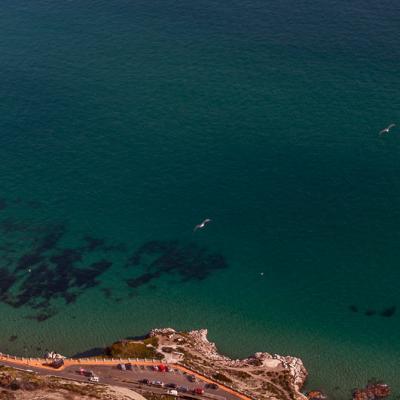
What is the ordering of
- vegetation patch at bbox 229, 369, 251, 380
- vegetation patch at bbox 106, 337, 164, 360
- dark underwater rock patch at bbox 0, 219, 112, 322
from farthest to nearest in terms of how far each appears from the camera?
dark underwater rock patch at bbox 0, 219, 112, 322
vegetation patch at bbox 106, 337, 164, 360
vegetation patch at bbox 229, 369, 251, 380

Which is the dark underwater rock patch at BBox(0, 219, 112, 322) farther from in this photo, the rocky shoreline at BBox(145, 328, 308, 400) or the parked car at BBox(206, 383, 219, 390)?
the parked car at BBox(206, 383, 219, 390)

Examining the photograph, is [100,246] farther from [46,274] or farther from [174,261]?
[174,261]

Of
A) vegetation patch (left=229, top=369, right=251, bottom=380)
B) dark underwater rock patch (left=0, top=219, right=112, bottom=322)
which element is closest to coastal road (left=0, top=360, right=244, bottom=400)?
vegetation patch (left=229, top=369, right=251, bottom=380)

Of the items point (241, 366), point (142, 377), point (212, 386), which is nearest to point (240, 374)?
point (241, 366)

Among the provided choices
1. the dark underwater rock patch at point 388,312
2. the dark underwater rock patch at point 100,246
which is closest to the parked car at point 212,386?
the dark underwater rock patch at point 388,312

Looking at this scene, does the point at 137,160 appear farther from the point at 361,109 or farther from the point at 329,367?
the point at 329,367
